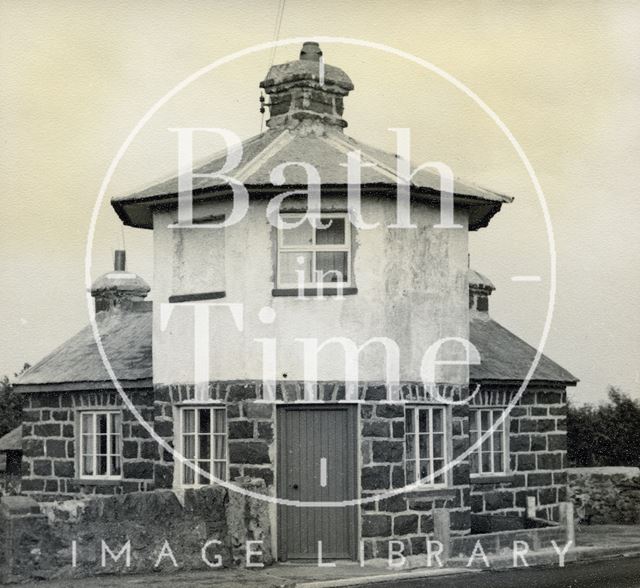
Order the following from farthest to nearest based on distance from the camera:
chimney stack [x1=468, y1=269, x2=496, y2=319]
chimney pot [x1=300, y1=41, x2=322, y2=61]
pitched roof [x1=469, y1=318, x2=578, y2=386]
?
chimney stack [x1=468, y1=269, x2=496, y2=319] < pitched roof [x1=469, y1=318, x2=578, y2=386] < chimney pot [x1=300, y1=41, x2=322, y2=61]

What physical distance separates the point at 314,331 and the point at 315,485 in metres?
2.32

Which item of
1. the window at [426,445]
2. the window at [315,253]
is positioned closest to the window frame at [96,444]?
the window at [315,253]

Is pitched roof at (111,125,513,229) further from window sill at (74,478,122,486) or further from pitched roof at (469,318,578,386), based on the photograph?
window sill at (74,478,122,486)

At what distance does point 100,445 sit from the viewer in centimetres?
2242

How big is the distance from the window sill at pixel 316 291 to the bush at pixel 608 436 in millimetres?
19787

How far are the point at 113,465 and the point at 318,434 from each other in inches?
231

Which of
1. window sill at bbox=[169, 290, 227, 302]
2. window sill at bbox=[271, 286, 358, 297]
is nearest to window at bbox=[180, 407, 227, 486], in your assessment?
window sill at bbox=[169, 290, 227, 302]

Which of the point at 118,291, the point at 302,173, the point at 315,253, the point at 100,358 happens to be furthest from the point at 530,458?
the point at 118,291

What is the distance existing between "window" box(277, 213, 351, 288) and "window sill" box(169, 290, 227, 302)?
39.2 inches

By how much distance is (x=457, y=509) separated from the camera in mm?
18969

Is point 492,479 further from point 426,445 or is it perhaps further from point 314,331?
point 314,331

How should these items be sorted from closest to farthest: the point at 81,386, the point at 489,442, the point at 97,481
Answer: the point at 97,481, the point at 81,386, the point at 489,442

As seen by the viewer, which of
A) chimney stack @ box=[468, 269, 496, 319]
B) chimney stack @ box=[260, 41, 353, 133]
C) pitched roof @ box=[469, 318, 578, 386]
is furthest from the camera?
chimney stack @ box=[468, 269, 496, 319]

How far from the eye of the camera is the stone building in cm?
1769
